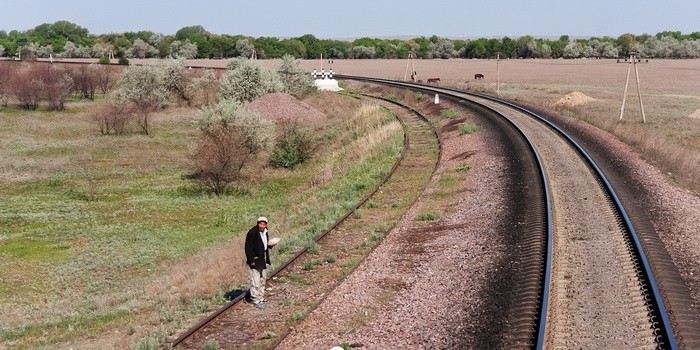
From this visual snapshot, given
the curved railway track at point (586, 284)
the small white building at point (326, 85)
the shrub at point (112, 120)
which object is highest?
the small white building at point (326, 85)

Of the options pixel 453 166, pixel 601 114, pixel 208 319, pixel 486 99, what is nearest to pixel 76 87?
pixel 486 99

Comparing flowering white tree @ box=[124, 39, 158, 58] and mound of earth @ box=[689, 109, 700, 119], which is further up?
flowering white tree @ box=[124, 39, 158, 58]

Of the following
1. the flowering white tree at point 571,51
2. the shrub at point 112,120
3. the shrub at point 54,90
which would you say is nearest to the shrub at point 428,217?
the shrub at point 112,120

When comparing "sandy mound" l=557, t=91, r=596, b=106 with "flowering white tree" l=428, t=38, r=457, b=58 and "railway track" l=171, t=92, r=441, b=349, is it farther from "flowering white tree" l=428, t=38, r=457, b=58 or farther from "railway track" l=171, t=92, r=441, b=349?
"flowering white tree" l=428, t=38, r=457, b=58

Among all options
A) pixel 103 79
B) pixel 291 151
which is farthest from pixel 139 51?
pixel 291 151

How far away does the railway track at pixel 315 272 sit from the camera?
473 inches

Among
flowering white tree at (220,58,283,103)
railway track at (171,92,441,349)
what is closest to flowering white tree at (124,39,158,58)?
flowering white tree at (220,58,283,103)

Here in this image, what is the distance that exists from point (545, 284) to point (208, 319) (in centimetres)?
584

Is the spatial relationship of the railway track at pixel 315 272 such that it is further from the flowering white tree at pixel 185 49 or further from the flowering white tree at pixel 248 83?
the flowering white tree at pixel 185 49

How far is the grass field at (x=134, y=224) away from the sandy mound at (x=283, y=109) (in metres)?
3.71

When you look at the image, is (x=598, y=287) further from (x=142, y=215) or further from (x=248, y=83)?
(x=248, y=83)

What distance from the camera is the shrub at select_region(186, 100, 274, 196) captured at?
31188 millimetres

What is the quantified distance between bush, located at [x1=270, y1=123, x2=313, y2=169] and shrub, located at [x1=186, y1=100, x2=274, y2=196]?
87 centimetres

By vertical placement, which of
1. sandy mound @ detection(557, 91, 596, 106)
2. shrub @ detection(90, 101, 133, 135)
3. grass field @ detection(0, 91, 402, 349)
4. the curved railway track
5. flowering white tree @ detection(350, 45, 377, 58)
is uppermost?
flowering white tree @ detection(350, 45, 377, 58)
